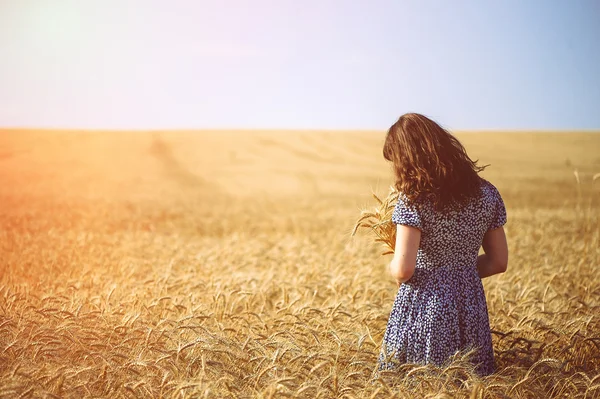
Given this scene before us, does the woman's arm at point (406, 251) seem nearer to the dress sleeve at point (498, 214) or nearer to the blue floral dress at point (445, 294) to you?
the blue floral dress at point (445, 294)

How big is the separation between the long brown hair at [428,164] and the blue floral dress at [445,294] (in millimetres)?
79

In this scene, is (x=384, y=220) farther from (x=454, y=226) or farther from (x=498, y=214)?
(x=498, y=214)

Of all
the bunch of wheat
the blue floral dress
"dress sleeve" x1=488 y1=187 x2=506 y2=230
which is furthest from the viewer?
the bunch of wheat

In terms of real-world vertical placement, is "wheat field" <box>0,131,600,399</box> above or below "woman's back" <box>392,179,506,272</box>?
below

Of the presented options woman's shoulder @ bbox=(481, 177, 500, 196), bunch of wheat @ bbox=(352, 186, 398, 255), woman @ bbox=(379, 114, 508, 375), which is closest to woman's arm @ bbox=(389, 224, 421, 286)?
woman @ bbox=(379, 114, 508, 375)

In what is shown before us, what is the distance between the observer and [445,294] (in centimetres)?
300

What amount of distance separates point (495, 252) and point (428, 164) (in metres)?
0.75

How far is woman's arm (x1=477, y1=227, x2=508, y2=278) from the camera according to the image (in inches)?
122

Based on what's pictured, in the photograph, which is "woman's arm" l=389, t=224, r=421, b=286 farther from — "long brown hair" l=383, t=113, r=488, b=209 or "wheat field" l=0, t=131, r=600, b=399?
"wheat field" l=0, t=131, r=600, b=399

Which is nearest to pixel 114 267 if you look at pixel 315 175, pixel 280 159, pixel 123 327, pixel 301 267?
pixel 301 267

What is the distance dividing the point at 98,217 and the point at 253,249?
4152 mm

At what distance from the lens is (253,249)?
773 centimetres

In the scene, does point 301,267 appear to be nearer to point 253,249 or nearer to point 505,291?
point 253,249

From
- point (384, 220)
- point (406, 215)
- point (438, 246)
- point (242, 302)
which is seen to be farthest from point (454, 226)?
point (242, 302)
